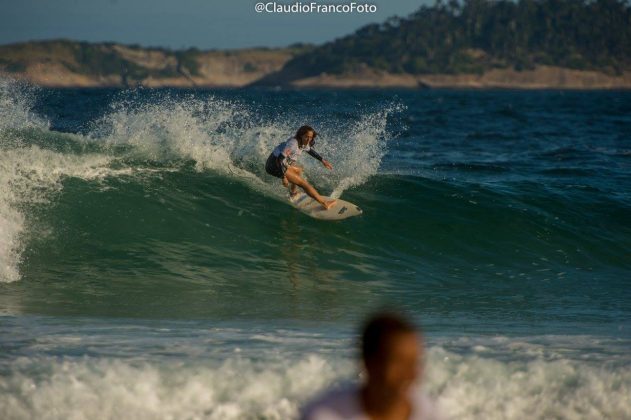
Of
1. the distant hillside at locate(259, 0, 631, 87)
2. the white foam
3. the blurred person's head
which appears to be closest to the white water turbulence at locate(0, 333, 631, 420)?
the white foam

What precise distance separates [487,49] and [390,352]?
16535 centimetres

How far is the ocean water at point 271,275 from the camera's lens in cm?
592

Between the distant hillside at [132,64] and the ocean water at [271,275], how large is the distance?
82491 millimetres

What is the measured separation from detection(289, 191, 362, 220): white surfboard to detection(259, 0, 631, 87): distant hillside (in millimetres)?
135726

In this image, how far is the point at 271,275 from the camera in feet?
34.6

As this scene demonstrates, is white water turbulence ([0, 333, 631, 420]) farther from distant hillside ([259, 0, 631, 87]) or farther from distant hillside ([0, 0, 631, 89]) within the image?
distant hillside ([259, 0, 631, 87])

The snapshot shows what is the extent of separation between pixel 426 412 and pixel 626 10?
184149 millimetres

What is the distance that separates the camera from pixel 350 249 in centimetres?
1205

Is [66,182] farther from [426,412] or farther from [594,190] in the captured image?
[426,412]

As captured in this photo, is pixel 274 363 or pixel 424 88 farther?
pixel 424 88

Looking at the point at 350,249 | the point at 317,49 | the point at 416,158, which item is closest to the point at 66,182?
the point at 350,249

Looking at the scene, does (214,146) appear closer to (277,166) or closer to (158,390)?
(277,166)

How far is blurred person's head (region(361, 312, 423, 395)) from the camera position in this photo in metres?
2.36

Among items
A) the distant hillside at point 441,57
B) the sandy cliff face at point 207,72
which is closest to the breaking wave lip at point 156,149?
the sandy cliff face at point 207,72
